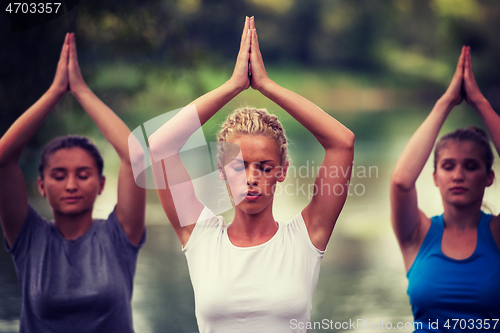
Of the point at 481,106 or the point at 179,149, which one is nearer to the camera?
the point at 179,149

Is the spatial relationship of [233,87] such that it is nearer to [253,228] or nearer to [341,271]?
[253,228]

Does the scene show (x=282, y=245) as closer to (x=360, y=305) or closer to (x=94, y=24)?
(x=360, y=305)

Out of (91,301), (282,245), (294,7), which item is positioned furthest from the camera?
(294,7)

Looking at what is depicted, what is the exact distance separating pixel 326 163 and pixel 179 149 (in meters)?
0.31

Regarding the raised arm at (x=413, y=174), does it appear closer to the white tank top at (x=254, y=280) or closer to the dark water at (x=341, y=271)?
the white tank top at (x=254, y=280)

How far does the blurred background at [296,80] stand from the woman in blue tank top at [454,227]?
62 centimetres

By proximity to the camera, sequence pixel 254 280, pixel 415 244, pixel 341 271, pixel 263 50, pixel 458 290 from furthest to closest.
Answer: pixel 263 50, pixel 341 271, pixel 415 244, pixel 458 290, pixel 254 280

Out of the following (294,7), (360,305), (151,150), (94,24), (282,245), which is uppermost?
(294,7)

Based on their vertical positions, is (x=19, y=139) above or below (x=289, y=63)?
below

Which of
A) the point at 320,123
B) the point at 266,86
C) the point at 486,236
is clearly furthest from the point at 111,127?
the point at 486,236

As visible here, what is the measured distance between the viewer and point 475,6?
8.69ft

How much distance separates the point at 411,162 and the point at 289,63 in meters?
2.08

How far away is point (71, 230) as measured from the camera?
1203 mm

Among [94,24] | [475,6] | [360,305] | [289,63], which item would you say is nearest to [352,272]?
[360,305]
